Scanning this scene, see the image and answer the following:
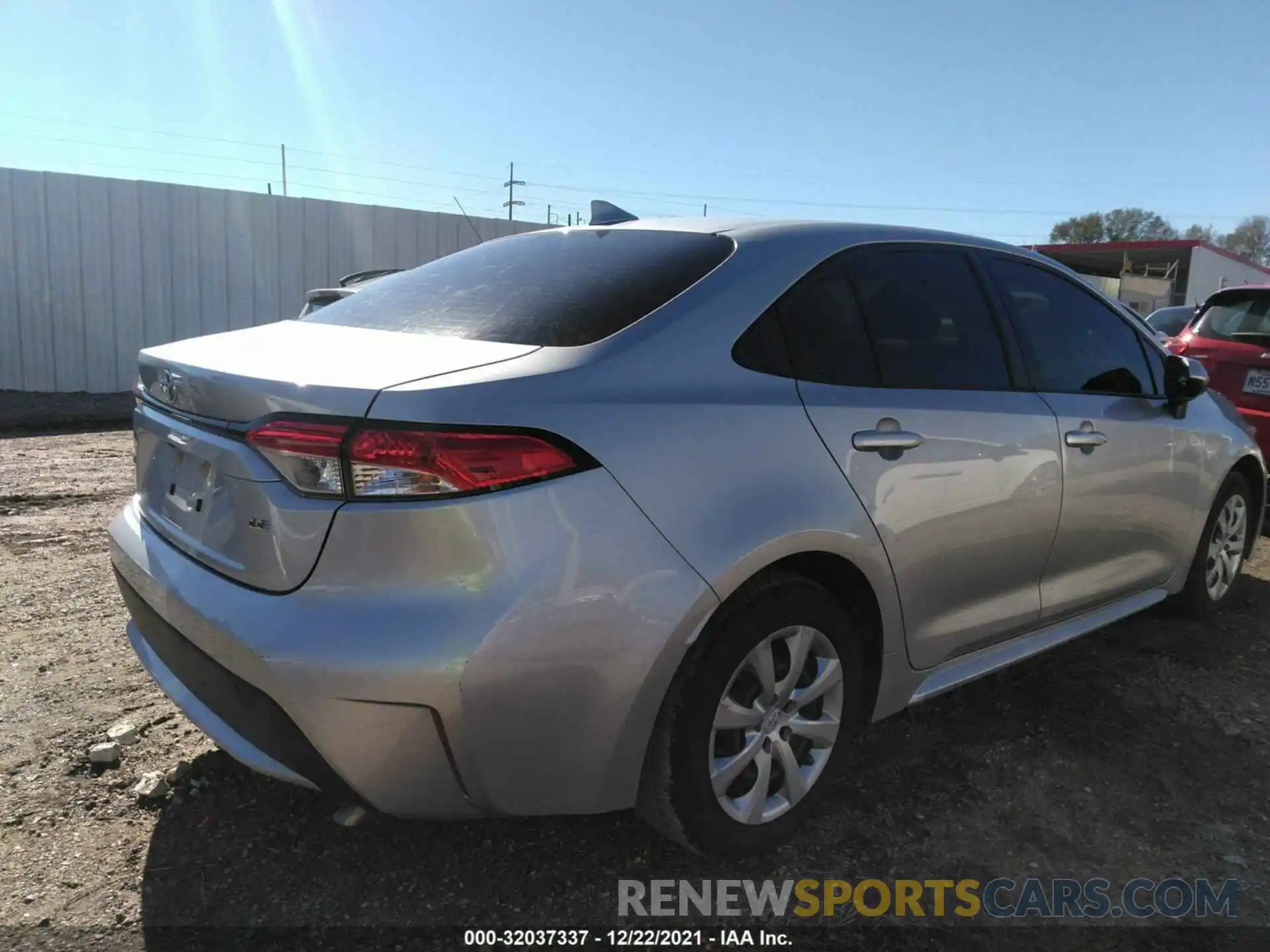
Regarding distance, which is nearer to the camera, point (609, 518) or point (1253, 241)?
point (609, 518)

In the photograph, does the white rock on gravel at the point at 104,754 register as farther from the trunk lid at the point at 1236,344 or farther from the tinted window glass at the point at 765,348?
the trunk lid at the point at 1236,344

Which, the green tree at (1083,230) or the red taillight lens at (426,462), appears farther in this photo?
the green tree at (1083,230)

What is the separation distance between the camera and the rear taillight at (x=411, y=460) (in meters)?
1.74

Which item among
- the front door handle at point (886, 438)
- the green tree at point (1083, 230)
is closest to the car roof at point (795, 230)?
the front door handle at point (886, 438)

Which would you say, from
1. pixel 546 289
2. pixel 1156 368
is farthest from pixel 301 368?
pixel 1156 368

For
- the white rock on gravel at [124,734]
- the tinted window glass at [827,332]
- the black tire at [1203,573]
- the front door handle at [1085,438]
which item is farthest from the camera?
the black tire at [1203,573]

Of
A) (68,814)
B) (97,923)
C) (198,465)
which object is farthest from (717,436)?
(68,814)

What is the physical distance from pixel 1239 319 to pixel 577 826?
5.89 m

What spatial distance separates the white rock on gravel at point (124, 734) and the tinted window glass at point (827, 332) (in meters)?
2.26

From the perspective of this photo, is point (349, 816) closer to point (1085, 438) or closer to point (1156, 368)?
point (1085, 438)

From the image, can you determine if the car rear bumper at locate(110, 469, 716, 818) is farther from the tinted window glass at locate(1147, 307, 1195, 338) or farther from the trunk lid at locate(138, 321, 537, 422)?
the tinted window glass at locate(1147, 307, 1195, 338)

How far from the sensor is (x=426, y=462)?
1734 millimetres

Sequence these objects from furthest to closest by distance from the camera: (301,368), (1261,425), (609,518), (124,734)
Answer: (1261,425) < (124,734) < (301,368) < (609,518)

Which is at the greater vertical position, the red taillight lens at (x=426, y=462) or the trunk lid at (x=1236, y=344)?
the trunk lid at (x=1236, y=344)
